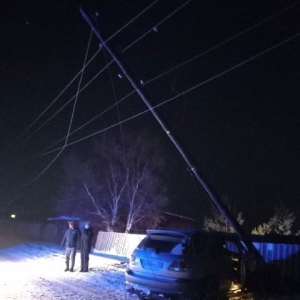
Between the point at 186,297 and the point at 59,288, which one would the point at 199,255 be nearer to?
the point at 186,297

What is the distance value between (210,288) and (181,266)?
958 mm

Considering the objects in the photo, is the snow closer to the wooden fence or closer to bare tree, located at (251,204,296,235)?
the wooden fence

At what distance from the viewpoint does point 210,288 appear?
8.93m

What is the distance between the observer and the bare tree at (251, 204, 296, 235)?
135ft

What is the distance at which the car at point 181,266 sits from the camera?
849 cm

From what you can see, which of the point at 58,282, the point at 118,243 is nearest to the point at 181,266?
the point at 58,282

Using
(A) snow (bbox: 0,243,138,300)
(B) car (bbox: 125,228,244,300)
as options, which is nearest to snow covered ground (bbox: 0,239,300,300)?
(A) snow (bbox: 0,243,138,300)

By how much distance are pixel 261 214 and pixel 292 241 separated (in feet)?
121

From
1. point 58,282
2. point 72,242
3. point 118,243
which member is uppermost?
point 72,242

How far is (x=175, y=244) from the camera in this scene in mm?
8922

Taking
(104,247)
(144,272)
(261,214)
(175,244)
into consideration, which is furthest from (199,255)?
(261,214)

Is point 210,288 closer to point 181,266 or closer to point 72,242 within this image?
point 181,266

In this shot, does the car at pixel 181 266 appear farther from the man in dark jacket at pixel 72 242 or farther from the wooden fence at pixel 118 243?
the wooden fence at pixel 118 243

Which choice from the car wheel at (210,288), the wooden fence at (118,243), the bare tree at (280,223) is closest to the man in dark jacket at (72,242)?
the car wheel at (210,288)
